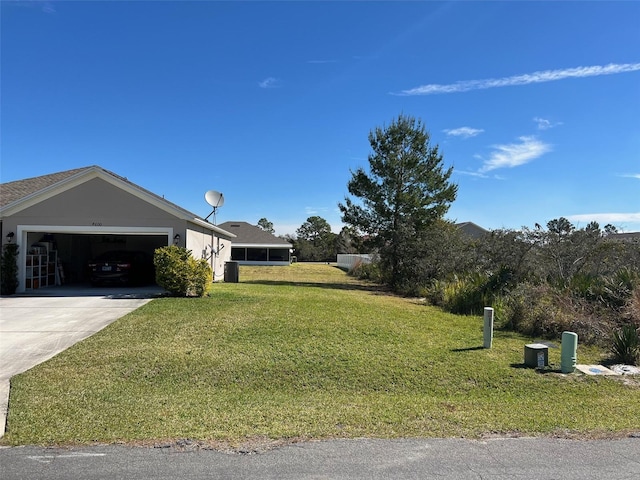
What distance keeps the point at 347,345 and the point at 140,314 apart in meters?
5.44

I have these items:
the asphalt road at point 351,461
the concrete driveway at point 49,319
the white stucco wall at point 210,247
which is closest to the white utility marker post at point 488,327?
the asphalt road at point 351,461

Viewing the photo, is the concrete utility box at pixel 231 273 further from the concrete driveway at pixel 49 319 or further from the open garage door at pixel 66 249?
the concrete driveway at pixel 49 319

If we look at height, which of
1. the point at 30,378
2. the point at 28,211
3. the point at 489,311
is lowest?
the point at 30,378

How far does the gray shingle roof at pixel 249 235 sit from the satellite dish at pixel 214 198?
23145 mm

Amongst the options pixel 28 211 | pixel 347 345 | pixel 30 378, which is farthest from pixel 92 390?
pixel 28 211

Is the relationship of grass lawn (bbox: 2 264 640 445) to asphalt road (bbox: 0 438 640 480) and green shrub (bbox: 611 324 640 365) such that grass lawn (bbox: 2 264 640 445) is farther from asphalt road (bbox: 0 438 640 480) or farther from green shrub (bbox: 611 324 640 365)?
green shrub (bbox: 611 324 640 365)

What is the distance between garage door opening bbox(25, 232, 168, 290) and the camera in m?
15.9

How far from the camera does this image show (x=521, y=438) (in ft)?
14.4

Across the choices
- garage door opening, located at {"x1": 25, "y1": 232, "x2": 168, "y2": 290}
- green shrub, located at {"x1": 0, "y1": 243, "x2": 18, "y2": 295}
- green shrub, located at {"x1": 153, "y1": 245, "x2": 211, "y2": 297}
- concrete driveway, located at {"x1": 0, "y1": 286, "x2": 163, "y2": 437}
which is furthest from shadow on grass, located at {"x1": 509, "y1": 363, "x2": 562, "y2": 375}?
green shrub, located at {"x1": 0, "y1": 243, "x2": 18, "y2": 295}

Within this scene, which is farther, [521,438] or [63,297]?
[63,297]

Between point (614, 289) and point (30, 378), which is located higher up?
point (614, 289)

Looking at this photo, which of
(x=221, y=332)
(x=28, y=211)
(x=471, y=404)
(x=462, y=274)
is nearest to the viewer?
(x=471, y=404)

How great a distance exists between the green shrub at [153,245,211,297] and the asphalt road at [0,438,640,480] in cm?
971

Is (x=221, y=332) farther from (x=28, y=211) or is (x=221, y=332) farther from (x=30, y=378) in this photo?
(x=28, y=211)
